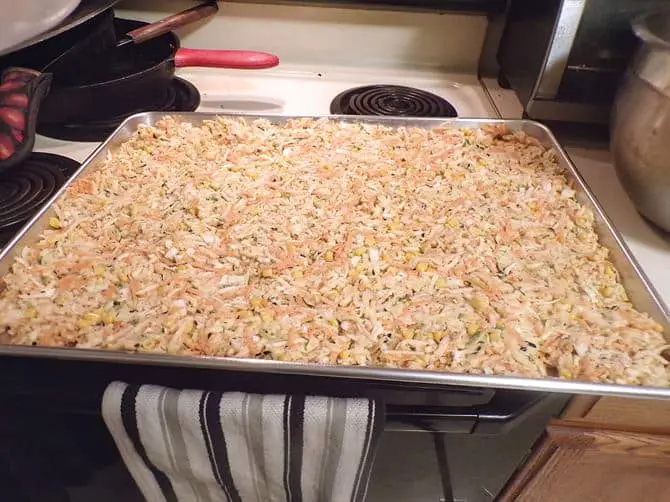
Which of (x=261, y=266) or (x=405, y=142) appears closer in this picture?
(x=261, y=266)

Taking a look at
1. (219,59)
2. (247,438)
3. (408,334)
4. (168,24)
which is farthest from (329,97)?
(247,438)

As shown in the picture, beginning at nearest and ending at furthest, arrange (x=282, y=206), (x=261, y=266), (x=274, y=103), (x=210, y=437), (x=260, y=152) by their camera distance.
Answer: (x=210, y=437) → (x=261, y=266) → (x=282, y=206) → (x=260, y=152) → (x=274, y=103)

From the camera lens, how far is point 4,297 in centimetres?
72

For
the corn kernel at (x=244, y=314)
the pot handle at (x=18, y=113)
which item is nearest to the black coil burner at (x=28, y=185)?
the pot handle at (x=18, y=113)

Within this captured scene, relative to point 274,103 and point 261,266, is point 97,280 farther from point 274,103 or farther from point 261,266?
point 274,103

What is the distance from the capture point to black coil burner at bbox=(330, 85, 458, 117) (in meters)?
1.25

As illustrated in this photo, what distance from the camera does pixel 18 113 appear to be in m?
0.89

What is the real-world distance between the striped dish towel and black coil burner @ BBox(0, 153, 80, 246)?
0.39 m

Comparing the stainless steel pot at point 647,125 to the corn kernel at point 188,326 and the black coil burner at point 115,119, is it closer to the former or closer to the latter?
the corn kernel at point 188,326

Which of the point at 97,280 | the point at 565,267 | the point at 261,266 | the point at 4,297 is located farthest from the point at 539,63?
the point at 4,297

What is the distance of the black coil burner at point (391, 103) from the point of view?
4.10 feet

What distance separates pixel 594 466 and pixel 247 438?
563 millimetres

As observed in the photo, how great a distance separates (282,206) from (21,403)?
0.50 meters

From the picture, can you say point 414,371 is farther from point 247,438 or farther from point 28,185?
point 28,185
